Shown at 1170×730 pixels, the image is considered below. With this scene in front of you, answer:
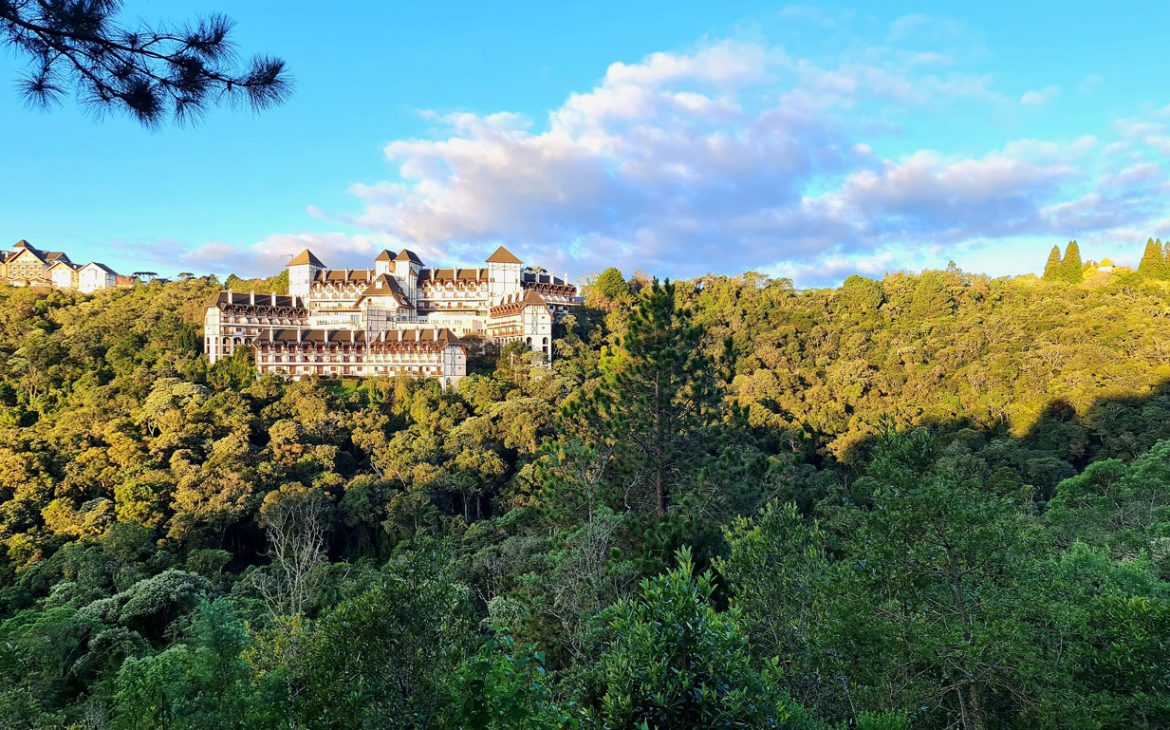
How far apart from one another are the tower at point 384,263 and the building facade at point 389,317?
0.10 metres

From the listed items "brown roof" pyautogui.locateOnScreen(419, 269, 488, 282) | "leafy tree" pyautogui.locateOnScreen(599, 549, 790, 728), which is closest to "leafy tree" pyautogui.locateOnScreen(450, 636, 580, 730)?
"leafy tree" pyautogui.locateOnScreen(599, 549, 790, 728)

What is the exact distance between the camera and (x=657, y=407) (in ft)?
58.0

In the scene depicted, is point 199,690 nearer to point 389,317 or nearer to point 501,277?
point 389,317

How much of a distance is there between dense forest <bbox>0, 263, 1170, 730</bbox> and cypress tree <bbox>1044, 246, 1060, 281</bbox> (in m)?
9.83

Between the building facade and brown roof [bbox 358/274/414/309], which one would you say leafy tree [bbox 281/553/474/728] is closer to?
the building facade

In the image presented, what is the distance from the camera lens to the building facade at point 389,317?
5141 centimetres

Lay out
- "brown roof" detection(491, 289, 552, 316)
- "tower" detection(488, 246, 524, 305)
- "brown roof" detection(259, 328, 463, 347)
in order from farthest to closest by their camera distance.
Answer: "tower" detection(488, 246, 524, 305) → "brown roof" detection(491, 289, 552, 316) → "brown roof" detection(259, 328, 463, 347)

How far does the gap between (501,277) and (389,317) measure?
36.4 ft

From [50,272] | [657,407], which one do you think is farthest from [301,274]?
[657,407]

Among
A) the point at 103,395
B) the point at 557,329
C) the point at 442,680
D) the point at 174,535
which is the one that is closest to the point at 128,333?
the point at 103,395

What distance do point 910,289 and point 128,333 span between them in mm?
67775

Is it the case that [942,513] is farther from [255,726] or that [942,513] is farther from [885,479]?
[255,726]

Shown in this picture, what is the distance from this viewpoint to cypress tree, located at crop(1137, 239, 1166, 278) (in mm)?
55625

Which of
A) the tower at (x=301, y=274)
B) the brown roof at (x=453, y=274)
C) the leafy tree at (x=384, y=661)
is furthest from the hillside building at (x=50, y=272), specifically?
the leafy tree at (x=384, y=661)
